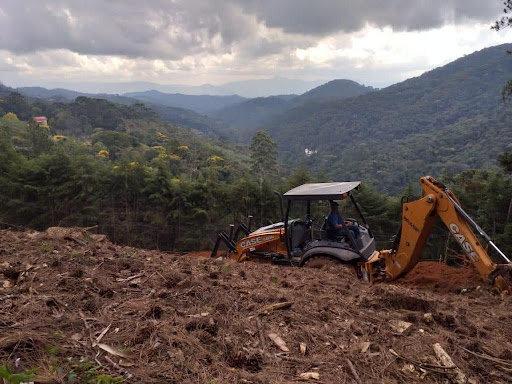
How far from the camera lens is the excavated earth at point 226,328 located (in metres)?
2.58

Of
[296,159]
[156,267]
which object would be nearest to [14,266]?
[156,267]

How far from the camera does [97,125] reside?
76938 mm

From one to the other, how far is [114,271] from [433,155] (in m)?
78.3

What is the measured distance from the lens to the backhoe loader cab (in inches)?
236

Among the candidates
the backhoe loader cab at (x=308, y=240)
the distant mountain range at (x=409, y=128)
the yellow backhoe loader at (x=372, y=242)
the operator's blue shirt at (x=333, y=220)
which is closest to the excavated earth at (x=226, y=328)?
the yellow backhoe loader at (x=372, y=242)

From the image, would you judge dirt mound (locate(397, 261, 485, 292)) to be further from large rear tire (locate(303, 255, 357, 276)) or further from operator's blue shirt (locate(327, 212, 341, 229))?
operator's blue shirt (locate(327, 212, 341, 229))

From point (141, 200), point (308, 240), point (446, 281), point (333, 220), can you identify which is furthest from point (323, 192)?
point (141, 200)

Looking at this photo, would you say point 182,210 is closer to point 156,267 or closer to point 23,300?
point 156,267

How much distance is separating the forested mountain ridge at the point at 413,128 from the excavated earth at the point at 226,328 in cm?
5612

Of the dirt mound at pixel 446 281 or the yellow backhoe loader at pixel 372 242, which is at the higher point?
the yellow backhoe loader at pixel 372 242

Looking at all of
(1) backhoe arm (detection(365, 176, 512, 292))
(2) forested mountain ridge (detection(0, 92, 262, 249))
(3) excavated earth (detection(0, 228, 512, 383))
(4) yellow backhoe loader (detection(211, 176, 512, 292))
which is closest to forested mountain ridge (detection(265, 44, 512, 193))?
(2) forested mountain ridge (detection(0, 92, 262, 249))

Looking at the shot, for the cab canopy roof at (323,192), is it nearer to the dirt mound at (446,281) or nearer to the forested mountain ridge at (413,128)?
the dirt mound at (446,281)

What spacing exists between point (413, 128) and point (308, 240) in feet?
376

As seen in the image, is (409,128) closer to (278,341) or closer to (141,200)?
(141,200)
